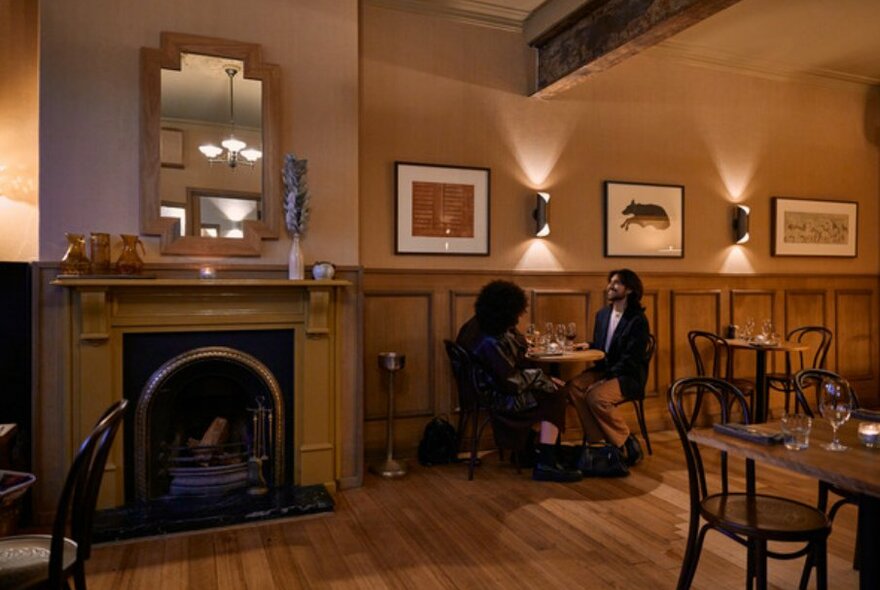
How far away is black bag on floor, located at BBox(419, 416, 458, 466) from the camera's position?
4.24m

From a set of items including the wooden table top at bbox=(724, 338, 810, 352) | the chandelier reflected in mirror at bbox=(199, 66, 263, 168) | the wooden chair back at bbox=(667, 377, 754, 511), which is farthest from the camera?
the wooden table top at bbox=(724, 338, 810, 352)

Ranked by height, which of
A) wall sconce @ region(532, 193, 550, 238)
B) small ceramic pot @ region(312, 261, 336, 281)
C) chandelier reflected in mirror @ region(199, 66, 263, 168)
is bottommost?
small ceramic pot @ region(312, 261, 336, 281)

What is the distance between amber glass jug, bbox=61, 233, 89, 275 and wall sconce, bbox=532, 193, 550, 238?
3.13m

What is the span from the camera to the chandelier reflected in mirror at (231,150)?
11.3ft

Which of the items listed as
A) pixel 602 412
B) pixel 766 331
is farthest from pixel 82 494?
pixel 766 331

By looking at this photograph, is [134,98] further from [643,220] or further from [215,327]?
[643,220]

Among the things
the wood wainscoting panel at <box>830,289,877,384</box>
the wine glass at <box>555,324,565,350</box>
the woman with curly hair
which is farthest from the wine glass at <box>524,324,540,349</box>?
the wood wainscoting panel at <box>830,289,877,384</box>

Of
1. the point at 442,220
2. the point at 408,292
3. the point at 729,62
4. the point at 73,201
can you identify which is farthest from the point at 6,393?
the point at 729,62

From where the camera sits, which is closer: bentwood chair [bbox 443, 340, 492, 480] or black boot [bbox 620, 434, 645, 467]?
bentwood chair [bbox 443, 340, 492, 480]

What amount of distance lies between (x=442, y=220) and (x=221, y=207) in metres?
1.68

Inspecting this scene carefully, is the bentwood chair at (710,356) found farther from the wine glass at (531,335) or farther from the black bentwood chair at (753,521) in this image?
the black bentwood chair at (753,521)

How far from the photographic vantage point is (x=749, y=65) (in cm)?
559

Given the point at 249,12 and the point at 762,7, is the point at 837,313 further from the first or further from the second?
the point at 249,12

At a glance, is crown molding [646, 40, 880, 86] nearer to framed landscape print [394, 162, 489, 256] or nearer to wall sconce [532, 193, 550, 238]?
wall sconce [532, 193, 550, 238]
